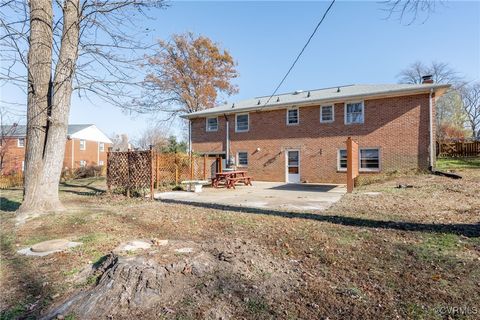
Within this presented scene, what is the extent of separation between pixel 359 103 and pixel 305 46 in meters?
9.39

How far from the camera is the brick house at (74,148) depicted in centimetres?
3303

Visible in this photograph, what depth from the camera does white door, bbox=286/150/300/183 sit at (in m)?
17.2

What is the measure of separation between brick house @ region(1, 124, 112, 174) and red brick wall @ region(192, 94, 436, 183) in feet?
69.4

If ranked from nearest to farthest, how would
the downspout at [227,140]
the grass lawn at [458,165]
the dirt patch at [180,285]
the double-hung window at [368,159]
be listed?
the dirt patch at [180,285], the double-hung window at [368,159], the grass lawn at [458,165], the downspout at [227,140]

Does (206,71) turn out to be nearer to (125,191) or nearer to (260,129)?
(260,129)

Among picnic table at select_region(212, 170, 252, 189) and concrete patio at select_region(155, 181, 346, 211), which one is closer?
concrete patio at select_region(155, 181, 346, 211)

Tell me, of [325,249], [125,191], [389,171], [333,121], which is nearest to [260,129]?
[333,121]

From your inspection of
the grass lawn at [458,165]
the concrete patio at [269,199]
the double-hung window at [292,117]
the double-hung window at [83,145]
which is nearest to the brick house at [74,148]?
the double-hung window at [83,145]

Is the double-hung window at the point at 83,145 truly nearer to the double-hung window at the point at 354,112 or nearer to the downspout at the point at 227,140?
the downspout at the point at 227,140

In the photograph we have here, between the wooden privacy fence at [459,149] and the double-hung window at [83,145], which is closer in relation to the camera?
the wooden privacy fence at [459,149]

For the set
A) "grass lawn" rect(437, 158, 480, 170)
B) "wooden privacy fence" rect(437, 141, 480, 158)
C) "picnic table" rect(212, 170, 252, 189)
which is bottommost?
"picnic table" rect(212, 170, 252, 189)

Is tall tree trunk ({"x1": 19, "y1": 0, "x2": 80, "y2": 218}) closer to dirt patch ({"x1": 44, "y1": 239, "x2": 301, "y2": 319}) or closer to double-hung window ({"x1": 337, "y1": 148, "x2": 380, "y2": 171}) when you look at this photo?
dirt patch ({"x1": 44, "y1": 239, "x2": 301, "y2": 319})

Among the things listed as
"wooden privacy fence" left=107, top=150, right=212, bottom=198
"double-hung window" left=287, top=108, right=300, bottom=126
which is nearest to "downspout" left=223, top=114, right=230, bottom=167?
"double-hung window" left=287, top=108, right=300, bottom=126

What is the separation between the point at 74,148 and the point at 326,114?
31299mm
